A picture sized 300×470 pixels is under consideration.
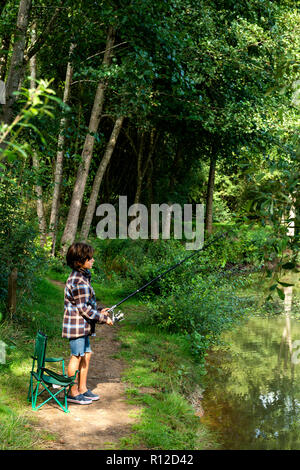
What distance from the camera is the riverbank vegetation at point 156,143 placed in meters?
4.61

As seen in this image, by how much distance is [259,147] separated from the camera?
49.8ft

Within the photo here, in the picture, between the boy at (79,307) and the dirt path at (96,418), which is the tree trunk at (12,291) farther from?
the boy at (79,307)

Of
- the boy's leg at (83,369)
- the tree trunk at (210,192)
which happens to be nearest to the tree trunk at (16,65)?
the boy's leg at (83,369)

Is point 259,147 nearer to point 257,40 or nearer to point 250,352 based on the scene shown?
point 257,40

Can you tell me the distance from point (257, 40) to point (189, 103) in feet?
10.5

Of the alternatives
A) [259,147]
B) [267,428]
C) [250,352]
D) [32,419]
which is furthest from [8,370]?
[259,147]

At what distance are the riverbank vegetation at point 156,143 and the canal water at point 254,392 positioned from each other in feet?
1.43

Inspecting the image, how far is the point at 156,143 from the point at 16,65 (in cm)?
1351

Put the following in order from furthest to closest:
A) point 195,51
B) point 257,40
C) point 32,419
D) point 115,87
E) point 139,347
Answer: point 257,40 → point 195,51 → point 115,87 → point 139,347 → point 32,419

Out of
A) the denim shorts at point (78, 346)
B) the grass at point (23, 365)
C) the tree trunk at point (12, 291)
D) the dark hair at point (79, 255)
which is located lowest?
the grass at point (23, 365)

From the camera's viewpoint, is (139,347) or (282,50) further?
(282,50)

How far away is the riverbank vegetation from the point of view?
461 centimetres

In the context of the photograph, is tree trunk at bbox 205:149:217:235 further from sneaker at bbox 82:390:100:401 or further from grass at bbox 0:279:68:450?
sneaker at bbox 82:390:100:401

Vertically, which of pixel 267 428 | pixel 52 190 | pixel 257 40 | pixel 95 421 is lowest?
pixel 267 428
